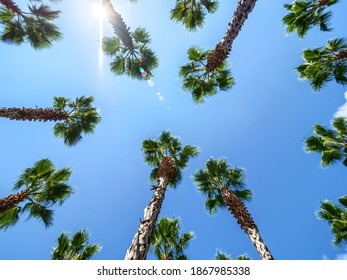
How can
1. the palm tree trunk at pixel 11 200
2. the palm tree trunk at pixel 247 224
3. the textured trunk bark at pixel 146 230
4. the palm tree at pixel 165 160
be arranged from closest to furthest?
the textured trunk bark at pixel 146 230 < the palm tree trunk at pixel 247 224 < the palm tree trunk at pixel 11 200 < the palm tree at pixel 165 160

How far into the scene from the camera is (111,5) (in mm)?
11781

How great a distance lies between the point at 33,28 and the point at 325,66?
15.1 meters

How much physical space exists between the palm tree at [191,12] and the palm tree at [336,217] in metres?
11.0

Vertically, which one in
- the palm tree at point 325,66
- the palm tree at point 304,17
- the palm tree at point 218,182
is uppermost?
the palm tree at point 304,17

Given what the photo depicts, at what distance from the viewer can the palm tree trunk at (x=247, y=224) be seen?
24.4 ft

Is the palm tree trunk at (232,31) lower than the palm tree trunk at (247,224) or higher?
higher

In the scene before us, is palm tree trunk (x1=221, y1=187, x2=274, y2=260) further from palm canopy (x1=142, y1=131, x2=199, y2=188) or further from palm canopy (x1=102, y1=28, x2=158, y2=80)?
palm canopy (x1=102, y1=28, x2=158, y2=80)

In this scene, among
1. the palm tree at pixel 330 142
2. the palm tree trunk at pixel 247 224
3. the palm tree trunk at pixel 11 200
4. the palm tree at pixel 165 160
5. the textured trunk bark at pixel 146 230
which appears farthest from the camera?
the palm tree at pixel 330 142

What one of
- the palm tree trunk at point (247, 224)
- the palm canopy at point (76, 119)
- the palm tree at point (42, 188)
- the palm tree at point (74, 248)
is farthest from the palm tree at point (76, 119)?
the palm tree trunk at point (247, 224)

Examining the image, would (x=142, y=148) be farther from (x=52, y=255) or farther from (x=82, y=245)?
(x=52, y=255)

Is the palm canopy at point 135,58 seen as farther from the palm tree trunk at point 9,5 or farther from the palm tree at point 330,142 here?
the palm tree at point 330,142

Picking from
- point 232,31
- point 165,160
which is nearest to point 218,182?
point 165,160

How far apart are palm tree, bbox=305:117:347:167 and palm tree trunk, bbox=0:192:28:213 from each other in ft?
42.0

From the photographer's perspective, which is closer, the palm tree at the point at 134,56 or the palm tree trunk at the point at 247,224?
the palm tree trunk at the point at 247,224
